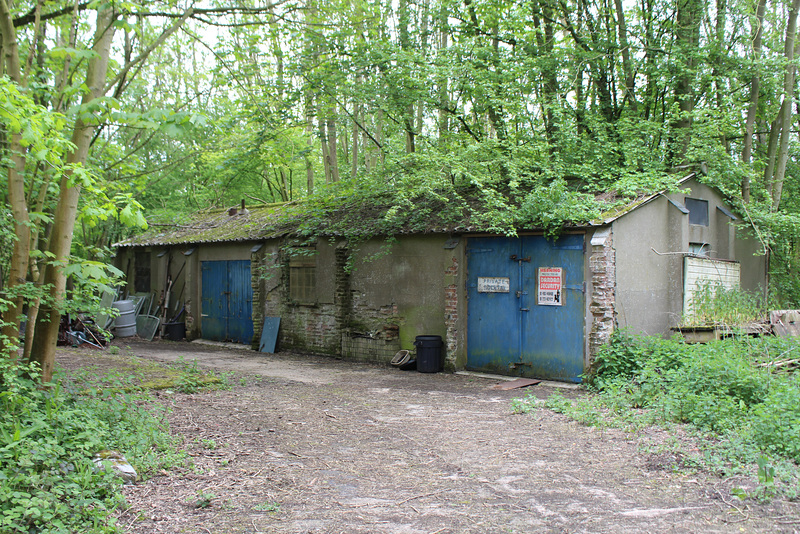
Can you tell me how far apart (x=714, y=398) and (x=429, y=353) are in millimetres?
5449

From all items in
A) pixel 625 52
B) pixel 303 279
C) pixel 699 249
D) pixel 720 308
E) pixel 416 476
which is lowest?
pixel 416 476

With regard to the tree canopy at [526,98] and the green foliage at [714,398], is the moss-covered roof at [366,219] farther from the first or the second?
the green foliage at [714,398]

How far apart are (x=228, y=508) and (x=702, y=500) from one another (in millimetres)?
3573

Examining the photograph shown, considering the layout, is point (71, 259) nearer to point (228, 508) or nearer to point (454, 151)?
point (228, 508)

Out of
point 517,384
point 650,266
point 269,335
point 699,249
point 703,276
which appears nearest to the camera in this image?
point 517,384

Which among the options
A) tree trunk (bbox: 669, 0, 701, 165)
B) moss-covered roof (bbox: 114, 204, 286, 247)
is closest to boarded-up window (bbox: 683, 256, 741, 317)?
tree trunk (bbox: 669, 0, 701, 165)

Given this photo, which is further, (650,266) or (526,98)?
(526,98)

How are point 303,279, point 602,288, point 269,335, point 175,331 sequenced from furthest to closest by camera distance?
1. point 175,331
2. point 269,335
3. point 303,279
4. point 602,288

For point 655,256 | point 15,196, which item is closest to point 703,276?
point 655,256

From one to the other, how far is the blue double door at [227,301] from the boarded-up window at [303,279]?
171 centimetres

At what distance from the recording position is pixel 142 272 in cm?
1938

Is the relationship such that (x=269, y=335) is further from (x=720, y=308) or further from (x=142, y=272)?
(x=720, y=308)

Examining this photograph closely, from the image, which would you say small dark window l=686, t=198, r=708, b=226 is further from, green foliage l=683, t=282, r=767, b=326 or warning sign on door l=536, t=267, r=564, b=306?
warning sign on door l=536, t=267, r=564, b=306

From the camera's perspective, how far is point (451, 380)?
1062 centimetres
